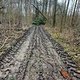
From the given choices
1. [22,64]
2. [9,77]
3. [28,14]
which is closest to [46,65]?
[22,64]

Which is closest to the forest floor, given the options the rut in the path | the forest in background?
the forest in background

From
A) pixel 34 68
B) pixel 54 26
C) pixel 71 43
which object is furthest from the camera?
pixel 54 26

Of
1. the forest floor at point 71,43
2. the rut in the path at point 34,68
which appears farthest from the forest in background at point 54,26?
the rut in the path at point 34,68

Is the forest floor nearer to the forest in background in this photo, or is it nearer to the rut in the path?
the forest in background

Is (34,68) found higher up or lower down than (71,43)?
higher up

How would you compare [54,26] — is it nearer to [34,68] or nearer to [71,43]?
[71,43]

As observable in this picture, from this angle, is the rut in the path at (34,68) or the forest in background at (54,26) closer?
the rut in the path at (34,68)

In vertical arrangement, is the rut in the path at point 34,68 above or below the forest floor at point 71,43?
above

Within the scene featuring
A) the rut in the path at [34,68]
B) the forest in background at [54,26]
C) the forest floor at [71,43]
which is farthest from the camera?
the forest in background at [54,26]

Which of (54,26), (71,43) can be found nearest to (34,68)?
(71,43)

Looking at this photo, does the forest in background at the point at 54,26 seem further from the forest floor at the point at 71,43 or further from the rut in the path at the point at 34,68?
the rut in the path at the point at 34,68

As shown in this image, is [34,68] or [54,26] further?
[54,26]

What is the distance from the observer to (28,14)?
154ft

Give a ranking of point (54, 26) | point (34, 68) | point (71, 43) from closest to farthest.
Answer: point (34, 68)
point (71, 43)
point (54, 26)
